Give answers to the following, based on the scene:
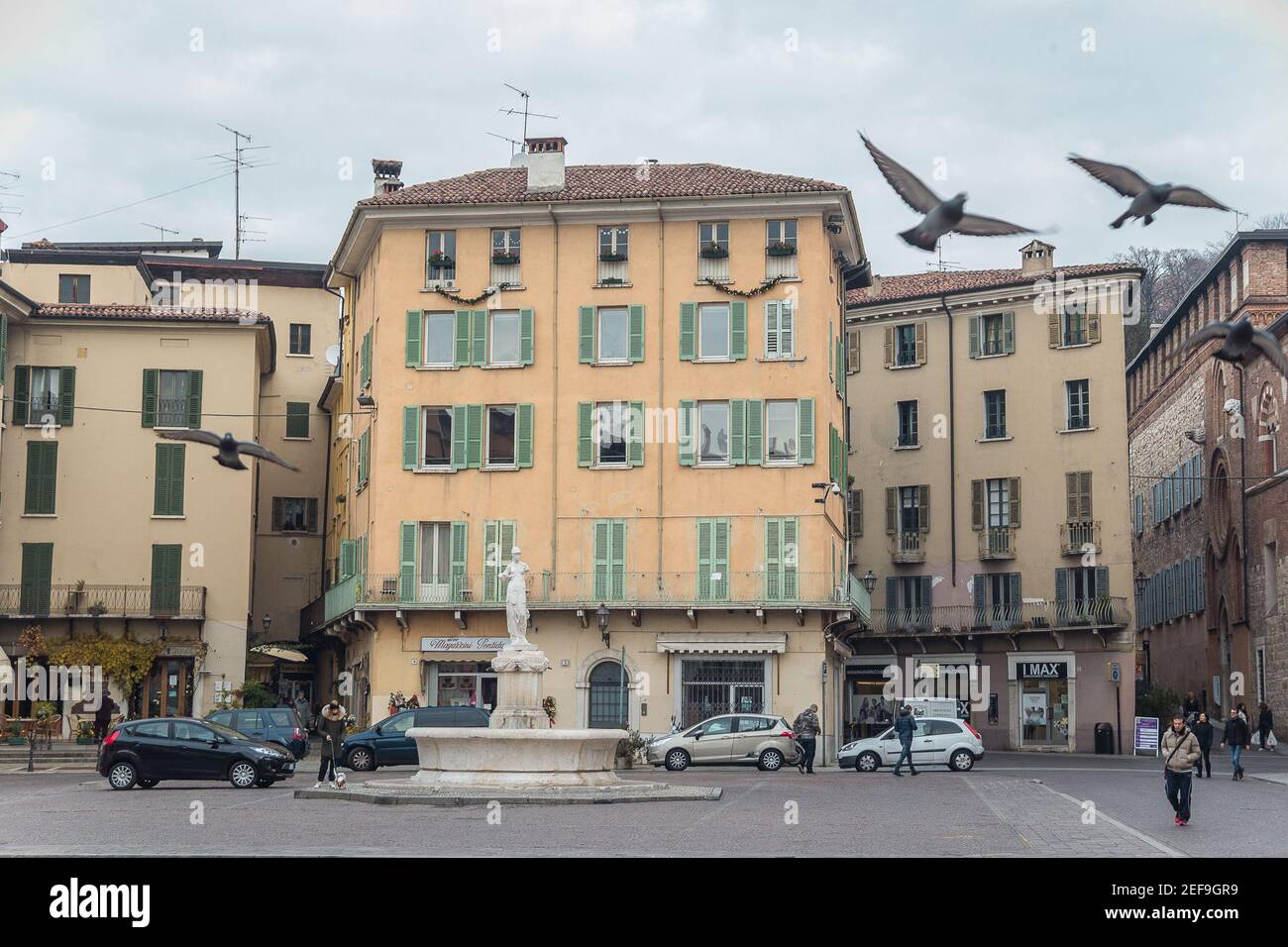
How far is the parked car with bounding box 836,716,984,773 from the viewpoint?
4347 centimetres

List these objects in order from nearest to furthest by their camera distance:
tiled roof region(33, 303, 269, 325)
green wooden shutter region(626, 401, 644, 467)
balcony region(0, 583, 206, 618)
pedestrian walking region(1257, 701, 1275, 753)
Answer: green wooden shutter region(626, 401, 644, 467)
balcony region(0, 583, 206, 618)
tiled roof region(33, 303, 269, 325)
pedestrian walking region(1257, 701, 1275, 753)

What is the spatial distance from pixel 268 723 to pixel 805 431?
15676 mm

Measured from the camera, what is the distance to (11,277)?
58.7 meters

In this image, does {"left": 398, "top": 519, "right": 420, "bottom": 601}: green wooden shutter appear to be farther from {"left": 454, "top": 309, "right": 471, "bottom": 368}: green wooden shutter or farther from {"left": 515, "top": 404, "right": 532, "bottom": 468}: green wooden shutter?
{"left": 454, "top": 309, "right": 471, "bottom": 368}: green wooden shutter

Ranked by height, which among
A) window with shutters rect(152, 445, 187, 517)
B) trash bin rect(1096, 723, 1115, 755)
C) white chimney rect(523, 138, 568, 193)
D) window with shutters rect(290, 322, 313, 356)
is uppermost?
white chimney rect(523, 138, 568, 193)

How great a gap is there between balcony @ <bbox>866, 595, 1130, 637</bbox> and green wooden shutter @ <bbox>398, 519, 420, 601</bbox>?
18864 millimetres

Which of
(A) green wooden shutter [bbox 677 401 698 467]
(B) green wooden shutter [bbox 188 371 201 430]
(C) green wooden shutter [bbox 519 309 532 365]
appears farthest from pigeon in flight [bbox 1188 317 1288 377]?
(B) green wooden shutter [bbox 188 371 201 430]

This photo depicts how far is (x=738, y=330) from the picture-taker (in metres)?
48.4

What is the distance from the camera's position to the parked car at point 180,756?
34406mm

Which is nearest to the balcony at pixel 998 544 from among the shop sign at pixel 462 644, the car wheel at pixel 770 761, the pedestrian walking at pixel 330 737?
the shop sign at pixel 462 644

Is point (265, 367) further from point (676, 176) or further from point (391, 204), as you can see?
point (676, 176)

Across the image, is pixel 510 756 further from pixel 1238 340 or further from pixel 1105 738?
pixel 1105 738

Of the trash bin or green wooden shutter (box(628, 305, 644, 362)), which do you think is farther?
the trash bin
